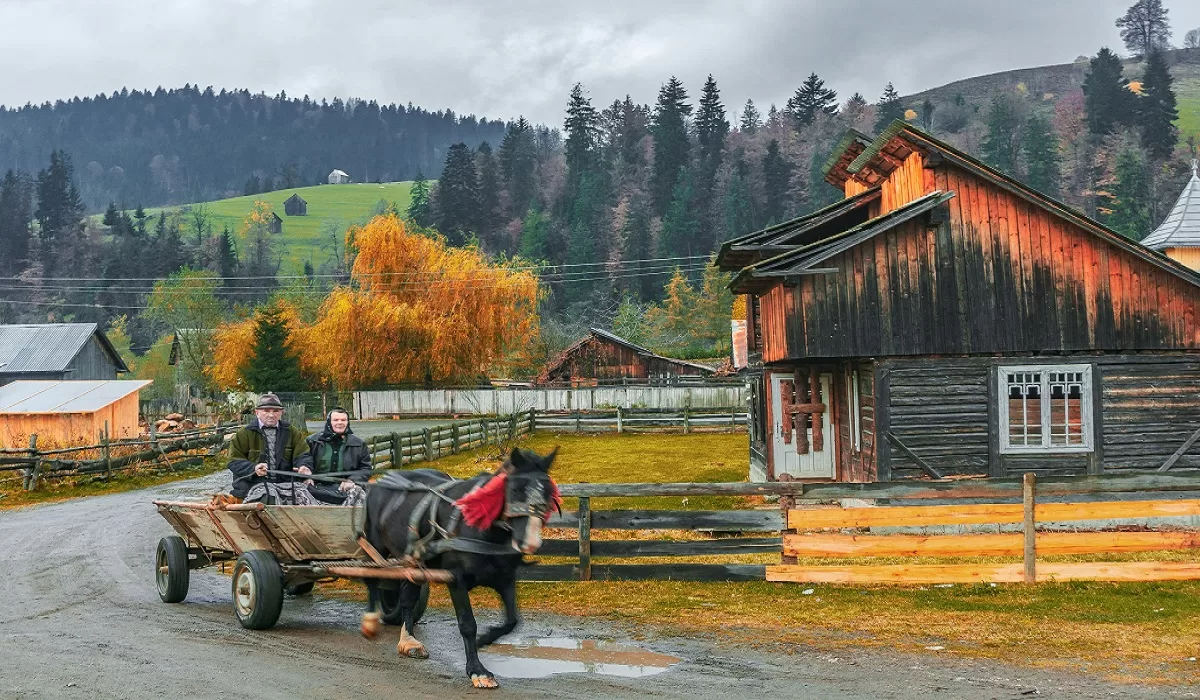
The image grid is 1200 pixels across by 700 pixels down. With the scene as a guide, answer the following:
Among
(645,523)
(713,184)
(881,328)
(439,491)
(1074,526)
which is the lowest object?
(1074,526)

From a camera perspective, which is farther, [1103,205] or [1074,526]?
[1103,205]

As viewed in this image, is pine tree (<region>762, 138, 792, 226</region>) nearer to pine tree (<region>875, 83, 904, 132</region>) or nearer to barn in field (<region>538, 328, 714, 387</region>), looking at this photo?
pine tree (<region>875, 83, 904, 132</region>)

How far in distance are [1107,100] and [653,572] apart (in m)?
110

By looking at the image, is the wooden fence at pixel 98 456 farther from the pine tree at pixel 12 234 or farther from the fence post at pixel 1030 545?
the pine tree at pixel 12 234

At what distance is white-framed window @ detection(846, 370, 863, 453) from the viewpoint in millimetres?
19578

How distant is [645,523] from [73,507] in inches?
655

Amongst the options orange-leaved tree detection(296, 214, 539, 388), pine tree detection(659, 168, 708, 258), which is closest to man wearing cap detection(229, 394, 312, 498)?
orange-leaved tree detection(296, 214, 539, 388)

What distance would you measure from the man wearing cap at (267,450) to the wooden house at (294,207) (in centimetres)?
17226

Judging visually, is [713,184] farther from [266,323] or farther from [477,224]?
[266,323]

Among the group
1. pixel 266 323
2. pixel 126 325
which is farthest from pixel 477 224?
pixel 266 323

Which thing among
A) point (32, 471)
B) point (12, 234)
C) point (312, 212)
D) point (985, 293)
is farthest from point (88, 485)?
point (312, 212)

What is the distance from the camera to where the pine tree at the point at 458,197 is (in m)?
115

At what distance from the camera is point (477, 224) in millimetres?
117312

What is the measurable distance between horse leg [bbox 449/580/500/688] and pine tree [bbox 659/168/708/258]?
10337 centimetres
